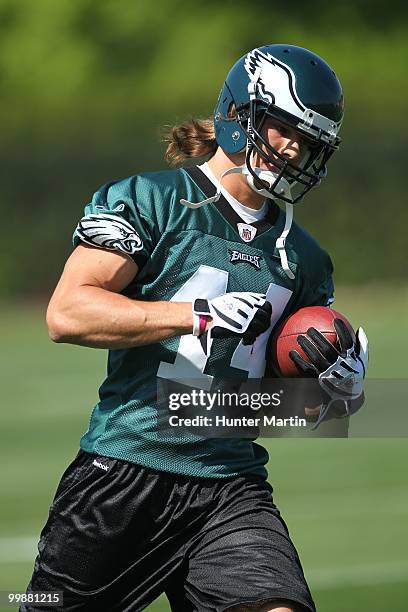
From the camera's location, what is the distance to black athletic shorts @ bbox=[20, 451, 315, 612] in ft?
11.5

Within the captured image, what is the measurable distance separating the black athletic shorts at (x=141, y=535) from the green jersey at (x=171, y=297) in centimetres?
6

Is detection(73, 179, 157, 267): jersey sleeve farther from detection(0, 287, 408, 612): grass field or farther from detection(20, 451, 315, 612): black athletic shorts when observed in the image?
detection(0, 287, 408, 612): grass field

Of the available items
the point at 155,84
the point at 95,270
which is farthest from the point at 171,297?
the point at 155,84

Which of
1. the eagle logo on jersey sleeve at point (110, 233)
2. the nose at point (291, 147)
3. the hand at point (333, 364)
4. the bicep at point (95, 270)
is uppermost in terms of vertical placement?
the nose at point (291, 147)

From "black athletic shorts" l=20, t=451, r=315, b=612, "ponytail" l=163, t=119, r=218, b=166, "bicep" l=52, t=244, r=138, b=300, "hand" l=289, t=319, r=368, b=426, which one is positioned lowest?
"black athletic shorts" l=20, t=451, r=315, b=612

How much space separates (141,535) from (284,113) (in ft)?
4.04

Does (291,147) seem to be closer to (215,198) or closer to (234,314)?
(215,198)

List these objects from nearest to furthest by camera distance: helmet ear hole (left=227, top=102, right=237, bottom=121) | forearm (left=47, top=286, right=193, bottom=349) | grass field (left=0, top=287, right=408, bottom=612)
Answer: forearm (left=47, top=286, right=193, bottom=349) < helmet ear hole (left=227, top=102, right=237, bottom=121) < grass field (left=0, top=287, right=408, bottom=612)

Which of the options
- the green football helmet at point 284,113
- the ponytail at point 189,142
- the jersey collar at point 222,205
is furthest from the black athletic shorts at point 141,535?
the ponytail at point 189,142

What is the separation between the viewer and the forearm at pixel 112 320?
3.32 meters

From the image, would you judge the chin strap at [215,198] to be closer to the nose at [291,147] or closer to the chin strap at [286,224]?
the chin strap at [286,224]

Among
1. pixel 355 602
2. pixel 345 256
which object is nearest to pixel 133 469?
pixel 355 602

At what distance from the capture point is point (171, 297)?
356 centimetres

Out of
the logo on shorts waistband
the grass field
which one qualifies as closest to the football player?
the logo on shorts waistband
